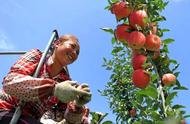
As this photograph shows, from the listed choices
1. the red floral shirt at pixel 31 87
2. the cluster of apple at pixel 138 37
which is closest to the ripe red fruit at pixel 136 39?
the cluster of apple at pixel 138 37

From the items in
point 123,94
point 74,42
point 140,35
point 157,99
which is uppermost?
point 123,94

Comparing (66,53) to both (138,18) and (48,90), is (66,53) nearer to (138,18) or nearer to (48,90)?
(48,90)

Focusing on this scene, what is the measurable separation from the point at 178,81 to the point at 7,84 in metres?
0.93

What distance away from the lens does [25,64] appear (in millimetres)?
2320

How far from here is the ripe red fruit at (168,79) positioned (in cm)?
187

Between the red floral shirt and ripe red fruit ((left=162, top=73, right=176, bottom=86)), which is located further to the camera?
the red floral shirt

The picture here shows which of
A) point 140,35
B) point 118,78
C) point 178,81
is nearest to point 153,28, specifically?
point 140,35

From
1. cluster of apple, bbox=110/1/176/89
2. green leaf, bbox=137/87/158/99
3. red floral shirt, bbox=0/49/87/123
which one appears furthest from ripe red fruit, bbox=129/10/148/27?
red floral shirt, bbox=0/49/87/123

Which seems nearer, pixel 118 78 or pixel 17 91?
pixel 17 91

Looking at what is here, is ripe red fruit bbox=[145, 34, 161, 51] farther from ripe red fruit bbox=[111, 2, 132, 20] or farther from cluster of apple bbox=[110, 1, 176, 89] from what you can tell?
ripe red fruit bbox=[111, 2, 132, 20]

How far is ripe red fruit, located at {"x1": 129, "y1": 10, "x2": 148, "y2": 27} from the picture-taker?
2.06 metres

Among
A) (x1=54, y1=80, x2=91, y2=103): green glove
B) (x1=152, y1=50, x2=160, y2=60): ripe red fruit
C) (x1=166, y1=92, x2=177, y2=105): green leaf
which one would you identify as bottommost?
(x1=166, y1=92, x2=177, y2=105): green leaf

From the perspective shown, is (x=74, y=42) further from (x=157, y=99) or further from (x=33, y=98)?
(x=157, y=99)

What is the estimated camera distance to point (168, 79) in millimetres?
1883
